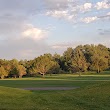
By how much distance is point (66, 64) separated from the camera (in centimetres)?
13362

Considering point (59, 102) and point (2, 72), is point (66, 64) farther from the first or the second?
point (59, 102)

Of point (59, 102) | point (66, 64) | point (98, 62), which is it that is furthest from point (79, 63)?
point (59, 102)

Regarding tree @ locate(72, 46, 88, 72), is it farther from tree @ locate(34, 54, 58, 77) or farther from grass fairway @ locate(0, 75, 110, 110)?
grass fairway @ locate(0, 75, 110, 110)

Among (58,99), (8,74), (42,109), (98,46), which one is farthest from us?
(98,46)

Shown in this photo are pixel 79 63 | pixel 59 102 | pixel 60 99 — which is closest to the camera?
pixel 59 102

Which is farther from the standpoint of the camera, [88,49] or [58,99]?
[88,49]

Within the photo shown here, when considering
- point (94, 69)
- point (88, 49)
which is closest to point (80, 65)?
point (94, 69)

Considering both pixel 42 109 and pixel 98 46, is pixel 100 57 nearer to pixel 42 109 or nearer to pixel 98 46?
pixel 98 46

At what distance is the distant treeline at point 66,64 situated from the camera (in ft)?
404

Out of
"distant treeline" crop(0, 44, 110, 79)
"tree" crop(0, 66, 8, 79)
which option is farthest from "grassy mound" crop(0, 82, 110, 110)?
"distant treeline" crop(0, 44, 110, 79)

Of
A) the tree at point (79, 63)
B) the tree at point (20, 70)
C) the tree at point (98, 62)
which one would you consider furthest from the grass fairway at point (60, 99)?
the tree at point (98, 62)

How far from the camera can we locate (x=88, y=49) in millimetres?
139875

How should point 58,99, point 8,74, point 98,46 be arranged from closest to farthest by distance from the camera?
point 58,99, point 8,74, point 98,46

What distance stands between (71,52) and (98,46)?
50.5 ft
